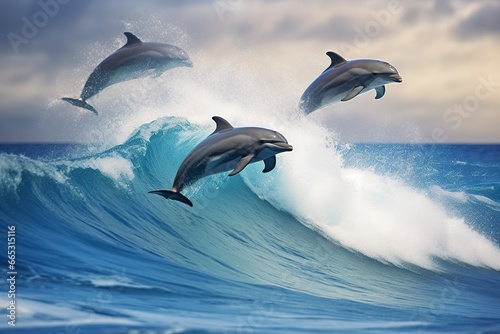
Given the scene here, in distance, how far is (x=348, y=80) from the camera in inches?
306

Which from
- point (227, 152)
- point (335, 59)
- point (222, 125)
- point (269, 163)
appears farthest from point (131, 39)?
point (269, 163)

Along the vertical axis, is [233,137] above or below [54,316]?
above

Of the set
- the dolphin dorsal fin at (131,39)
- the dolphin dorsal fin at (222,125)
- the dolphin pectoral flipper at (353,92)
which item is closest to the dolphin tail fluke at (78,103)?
the dolphin dorsal fin at (131,39)

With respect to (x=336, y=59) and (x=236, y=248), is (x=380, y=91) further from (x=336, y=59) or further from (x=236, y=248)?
(x=236, y=248)

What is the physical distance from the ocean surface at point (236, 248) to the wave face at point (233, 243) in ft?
0.09

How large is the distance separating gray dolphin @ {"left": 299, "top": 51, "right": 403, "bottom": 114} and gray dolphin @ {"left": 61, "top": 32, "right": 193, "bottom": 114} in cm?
206

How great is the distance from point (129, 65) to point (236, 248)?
3269mm

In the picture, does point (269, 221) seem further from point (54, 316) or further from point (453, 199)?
point (453, 199)

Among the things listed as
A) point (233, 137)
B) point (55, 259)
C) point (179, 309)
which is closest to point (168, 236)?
point (55, 259)

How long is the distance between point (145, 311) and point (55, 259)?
2.13 m

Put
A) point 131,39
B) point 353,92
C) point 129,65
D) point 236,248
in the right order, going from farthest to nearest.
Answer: point 236,248 < point 131,39 < point 129,65 < point 353,92

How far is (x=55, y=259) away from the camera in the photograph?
812 centimetres

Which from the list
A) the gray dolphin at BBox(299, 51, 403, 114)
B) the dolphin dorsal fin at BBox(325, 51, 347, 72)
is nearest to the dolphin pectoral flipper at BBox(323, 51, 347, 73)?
the dolphin dorsal fin at BBox(325, 51, 347, 72)

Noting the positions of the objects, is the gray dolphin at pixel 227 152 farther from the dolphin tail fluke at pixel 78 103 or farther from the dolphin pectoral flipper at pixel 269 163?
the dolphin tail fluke at pixel 78 103
